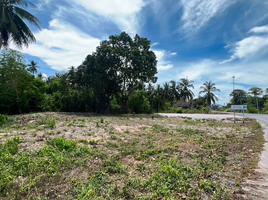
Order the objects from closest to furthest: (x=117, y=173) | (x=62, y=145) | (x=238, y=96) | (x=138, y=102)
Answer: (x=117, y=173), (x=62, y=145), (x=138, y=102), (x=238, y=96)

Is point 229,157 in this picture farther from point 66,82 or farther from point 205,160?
point 66,82

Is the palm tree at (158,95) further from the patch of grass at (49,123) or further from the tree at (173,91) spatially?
the patch of grass at (49,123)

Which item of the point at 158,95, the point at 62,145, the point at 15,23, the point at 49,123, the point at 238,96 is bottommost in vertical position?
the point at 62,145

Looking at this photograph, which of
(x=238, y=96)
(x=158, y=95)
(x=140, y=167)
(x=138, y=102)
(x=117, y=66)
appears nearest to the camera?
(x=140, y=167)

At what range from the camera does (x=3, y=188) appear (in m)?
2.27

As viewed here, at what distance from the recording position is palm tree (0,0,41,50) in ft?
31.8

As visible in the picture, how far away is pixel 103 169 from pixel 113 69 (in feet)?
47.1

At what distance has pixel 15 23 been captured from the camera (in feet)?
34.4

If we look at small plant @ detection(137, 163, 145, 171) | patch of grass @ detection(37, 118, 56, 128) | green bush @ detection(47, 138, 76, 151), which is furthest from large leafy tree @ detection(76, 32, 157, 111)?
small plant @ detection(137, 163, 145, 171)

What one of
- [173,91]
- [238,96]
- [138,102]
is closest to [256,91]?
[238,96]

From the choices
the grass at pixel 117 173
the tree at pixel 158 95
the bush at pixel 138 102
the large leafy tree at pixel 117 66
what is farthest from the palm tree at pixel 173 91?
the grass at pixel 117 173

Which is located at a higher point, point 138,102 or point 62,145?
point 138,102

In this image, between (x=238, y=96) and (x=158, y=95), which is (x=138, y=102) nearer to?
(x=158, y=95)

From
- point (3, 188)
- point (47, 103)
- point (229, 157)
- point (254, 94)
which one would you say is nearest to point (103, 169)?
point (3, 188)
